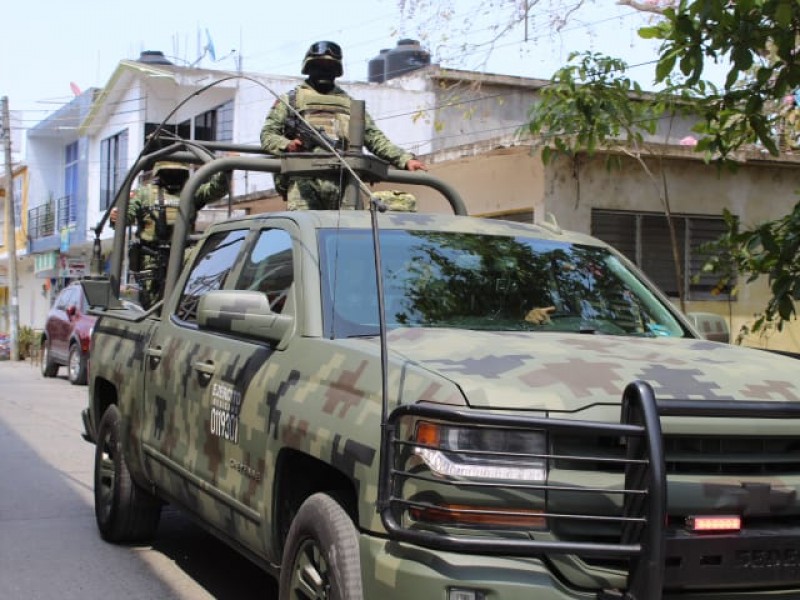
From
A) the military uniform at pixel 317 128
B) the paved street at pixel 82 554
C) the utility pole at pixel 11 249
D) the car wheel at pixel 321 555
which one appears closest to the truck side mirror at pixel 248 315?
the car wheel at pixel 321 555

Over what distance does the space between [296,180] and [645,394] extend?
3.69 metres

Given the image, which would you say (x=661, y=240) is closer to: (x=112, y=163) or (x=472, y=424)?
(x=472, y=424)

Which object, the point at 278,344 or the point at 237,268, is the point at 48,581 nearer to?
the point at 237,268

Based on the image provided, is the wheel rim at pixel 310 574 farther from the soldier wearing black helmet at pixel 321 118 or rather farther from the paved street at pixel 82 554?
the soldier wearing black helmet at pixel 321 118

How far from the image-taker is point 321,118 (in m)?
6.87

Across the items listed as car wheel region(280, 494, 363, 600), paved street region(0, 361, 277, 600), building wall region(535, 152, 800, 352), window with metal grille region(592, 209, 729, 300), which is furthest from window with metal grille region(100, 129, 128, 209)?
car wheel region(280, 494, 363, 600)

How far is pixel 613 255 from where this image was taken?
195 inches

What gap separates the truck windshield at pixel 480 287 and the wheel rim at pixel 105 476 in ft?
8.46

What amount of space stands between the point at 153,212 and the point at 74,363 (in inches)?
371

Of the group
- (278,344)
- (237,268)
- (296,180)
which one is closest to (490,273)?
(278,344)

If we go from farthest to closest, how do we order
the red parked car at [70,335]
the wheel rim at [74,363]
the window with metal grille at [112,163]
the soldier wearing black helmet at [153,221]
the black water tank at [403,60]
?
the window with metal grille at [112,163]
the black water tank at [403,60]
the wheel rim at [74,363]
the red parked car at [70,335]
the soldier wearing black helmet at [153,221]

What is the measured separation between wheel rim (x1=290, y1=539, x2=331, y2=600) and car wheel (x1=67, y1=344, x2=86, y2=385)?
15033mm

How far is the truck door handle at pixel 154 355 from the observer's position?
5.26 m

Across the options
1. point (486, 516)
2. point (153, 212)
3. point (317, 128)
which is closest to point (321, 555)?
point (486, 516)
